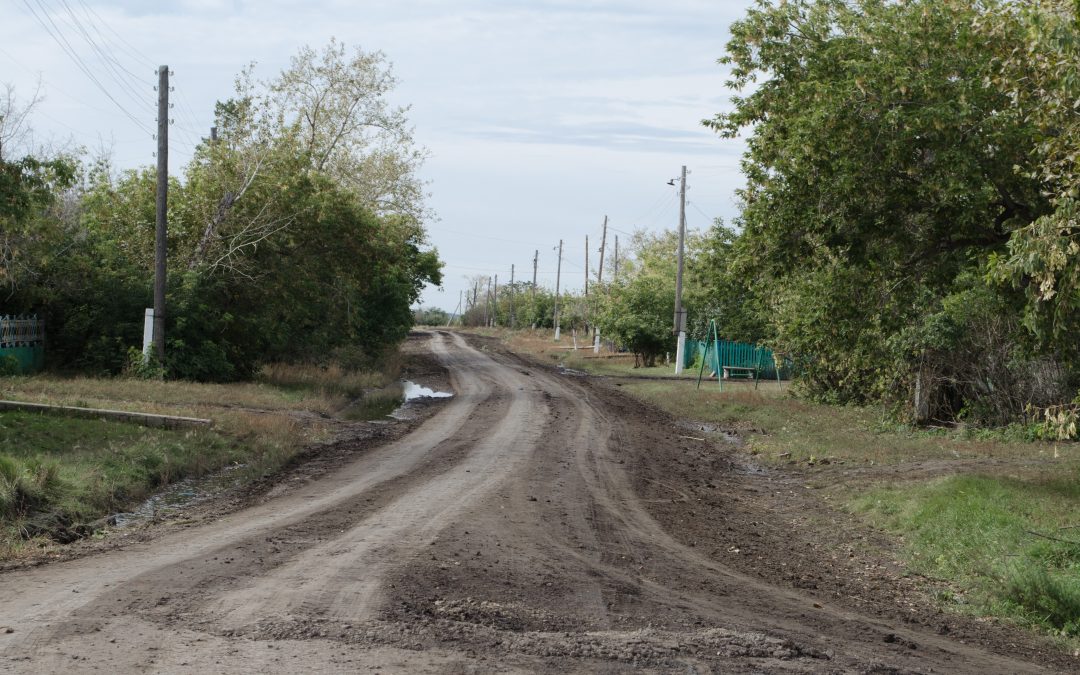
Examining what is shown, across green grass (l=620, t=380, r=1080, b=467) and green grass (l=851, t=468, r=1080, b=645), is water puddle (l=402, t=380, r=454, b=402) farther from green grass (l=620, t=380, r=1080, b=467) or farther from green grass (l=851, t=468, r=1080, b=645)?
green grass (l=851, t=468, r=1080, b=645)

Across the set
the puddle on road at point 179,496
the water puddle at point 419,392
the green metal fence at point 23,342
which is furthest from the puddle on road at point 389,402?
the green metal fence at point 23,342

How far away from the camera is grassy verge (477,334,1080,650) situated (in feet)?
27.7

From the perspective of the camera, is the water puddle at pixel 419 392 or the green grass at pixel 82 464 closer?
the green grass at pixel 82 464

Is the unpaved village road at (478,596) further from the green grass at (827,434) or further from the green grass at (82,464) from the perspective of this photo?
the green grass at (827,434)

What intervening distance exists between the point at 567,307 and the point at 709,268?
52763mm

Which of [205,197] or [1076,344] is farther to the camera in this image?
[205,197]

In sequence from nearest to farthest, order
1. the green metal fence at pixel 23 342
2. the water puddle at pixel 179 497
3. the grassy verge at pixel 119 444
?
the grassy verge at pixel 119 444 < the water puddle at pixel 179 497 < the green metal fence at pixel 23 342

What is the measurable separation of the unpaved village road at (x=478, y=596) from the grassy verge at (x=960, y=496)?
684 millimetres

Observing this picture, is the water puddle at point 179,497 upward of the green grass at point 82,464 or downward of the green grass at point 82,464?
downward

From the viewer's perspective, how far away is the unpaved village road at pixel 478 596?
5.86 m

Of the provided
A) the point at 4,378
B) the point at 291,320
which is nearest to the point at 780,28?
the point at 4,378

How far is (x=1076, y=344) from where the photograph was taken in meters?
13.0

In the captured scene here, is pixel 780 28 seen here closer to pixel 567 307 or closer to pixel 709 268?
pixel 709 268

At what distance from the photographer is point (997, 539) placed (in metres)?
10.2
